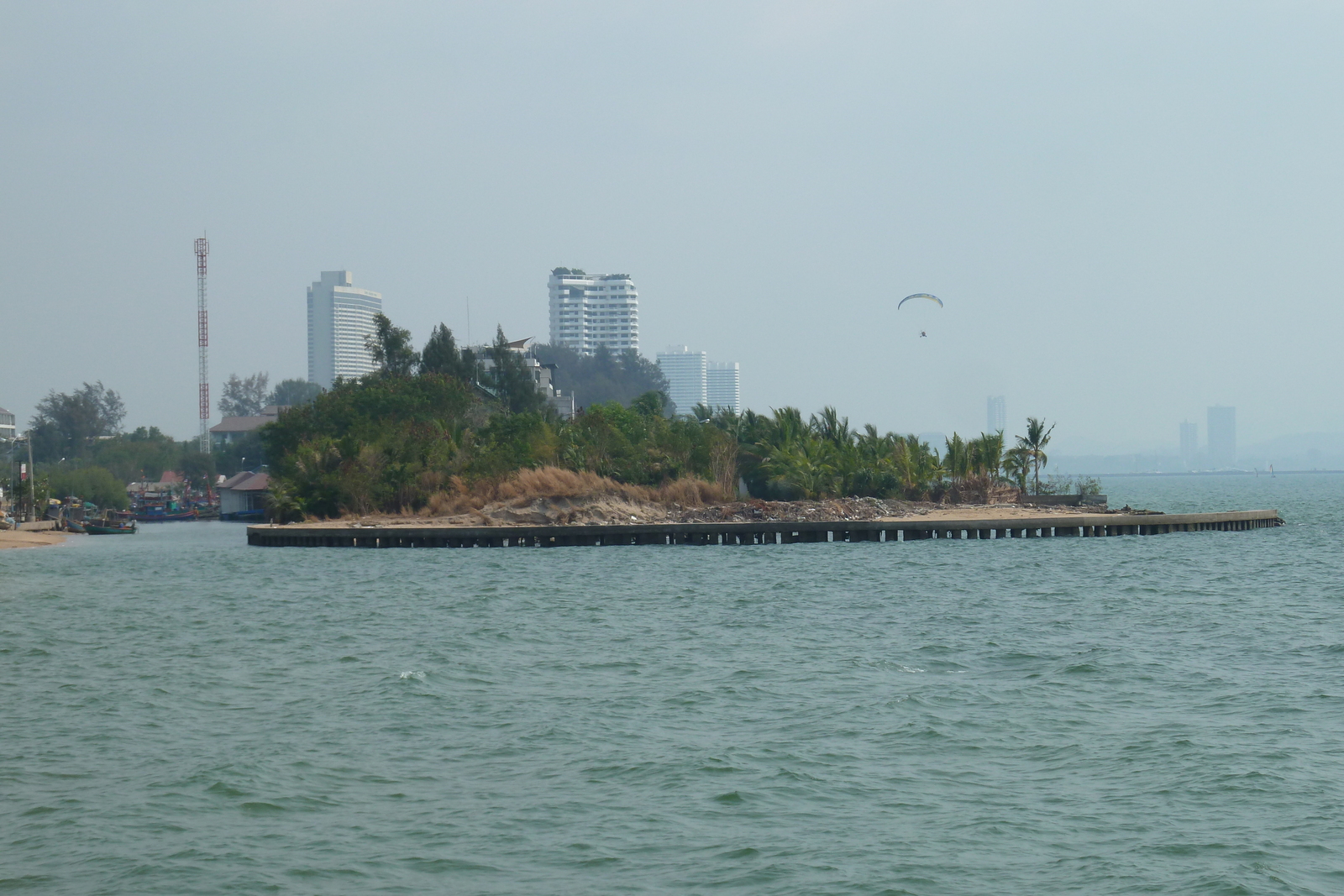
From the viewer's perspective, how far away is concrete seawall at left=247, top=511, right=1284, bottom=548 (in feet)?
165

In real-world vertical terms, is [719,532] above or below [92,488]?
below

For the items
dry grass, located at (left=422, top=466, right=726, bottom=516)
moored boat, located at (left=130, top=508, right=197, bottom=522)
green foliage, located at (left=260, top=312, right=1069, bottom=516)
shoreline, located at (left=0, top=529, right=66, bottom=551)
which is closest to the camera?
dry grass, located at (left=422, top=466, right=726, bottom=516)

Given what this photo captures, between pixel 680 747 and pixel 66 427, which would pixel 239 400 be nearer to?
pixel 66 427

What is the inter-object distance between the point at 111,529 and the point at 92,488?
32.9 metres

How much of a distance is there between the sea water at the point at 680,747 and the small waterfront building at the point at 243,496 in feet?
254

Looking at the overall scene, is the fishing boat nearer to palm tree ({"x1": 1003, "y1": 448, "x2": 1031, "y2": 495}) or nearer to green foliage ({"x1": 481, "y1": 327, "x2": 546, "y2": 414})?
green foliage ({"x1": 481, "y1": 327, "x2": 546, "y2": 414})

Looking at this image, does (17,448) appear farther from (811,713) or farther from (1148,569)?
(811,713)

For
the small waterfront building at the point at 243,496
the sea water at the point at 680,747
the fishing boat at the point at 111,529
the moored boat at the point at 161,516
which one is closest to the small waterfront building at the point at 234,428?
the moored boat at the point at 161,516

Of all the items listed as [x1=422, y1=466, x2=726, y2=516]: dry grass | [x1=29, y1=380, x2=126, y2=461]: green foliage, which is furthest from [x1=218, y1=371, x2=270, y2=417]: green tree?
[x1=422, y1=466, x2=726, y2=516]: dry grass

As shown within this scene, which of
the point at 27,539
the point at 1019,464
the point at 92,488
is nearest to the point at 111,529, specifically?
the point at 27,539

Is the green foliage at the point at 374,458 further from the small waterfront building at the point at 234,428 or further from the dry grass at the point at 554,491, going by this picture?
the small waterfront building at the point at 234,428

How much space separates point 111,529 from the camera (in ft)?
275

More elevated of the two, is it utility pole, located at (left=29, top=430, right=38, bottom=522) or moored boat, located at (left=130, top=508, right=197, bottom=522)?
utility pole, located at (left=29, top=430, right=38, bottom=522)

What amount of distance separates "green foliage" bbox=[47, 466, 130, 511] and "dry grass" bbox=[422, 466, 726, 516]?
2623 inches
